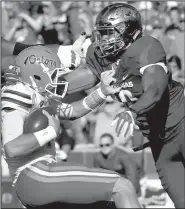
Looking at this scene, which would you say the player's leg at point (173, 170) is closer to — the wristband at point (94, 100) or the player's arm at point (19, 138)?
the wristband at point (94, 100)

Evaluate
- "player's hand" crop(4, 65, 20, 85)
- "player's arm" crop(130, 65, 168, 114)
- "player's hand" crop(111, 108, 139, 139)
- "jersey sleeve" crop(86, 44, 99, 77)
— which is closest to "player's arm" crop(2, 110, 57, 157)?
"player's hand" crop(4, 65, 20, 85)

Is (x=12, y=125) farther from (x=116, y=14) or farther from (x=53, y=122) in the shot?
(x=116, y=14)

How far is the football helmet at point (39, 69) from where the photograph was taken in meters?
4.05

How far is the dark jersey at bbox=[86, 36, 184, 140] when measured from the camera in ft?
14.2

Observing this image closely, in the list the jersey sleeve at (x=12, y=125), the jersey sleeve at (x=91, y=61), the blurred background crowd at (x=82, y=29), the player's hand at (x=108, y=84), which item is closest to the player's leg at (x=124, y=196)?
Answer: the jersey sleeve at (x=12, y=125)

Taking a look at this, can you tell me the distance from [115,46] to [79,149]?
3777mm

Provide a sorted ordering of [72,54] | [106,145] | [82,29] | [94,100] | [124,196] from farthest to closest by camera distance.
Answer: [82,29]
[106,145]
[72,54]
[94,100]
[124,196]

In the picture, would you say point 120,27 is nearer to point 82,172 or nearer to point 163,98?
point 163,98

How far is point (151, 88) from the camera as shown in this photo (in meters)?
3.93

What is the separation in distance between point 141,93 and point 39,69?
77 cm

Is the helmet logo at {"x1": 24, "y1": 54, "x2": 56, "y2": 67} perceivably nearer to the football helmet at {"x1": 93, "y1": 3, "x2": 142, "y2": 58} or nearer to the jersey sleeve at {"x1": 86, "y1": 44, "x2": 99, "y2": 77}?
the football helmet at {"x1": 93, "y1": 3, "x2": 142, "y2": 58}

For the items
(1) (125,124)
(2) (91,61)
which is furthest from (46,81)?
(2) (91,61)

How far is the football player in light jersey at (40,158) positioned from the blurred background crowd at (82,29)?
347 centimetres

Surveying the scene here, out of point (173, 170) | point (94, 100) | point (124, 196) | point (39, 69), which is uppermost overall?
point (39, 69)
